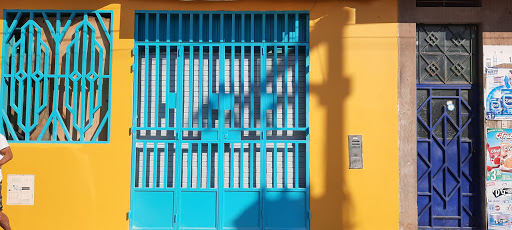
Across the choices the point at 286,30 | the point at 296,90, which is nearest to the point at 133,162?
the point at 296,90

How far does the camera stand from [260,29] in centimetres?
727

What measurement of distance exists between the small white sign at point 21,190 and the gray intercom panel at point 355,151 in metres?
4.54

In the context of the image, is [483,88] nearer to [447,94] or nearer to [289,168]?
[447,94]

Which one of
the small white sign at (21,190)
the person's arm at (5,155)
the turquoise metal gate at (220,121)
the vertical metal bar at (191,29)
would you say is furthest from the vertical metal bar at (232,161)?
the person's arm at (5,155)

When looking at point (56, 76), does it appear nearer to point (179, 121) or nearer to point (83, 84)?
point (83, 84)

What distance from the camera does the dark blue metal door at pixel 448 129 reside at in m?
7.13

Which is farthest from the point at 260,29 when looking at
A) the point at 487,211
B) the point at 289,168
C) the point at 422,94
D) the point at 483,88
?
the point at 487,211

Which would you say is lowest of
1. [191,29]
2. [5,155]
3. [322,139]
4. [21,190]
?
[21,190]

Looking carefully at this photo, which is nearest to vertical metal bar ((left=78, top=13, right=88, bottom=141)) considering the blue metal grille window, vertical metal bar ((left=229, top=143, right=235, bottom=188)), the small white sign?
the blue metal grille window

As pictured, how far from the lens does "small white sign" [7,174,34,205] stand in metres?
A: 6.95

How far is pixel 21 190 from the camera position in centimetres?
696

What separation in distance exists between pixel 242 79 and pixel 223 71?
0.99ft

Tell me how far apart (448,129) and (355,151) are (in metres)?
1.44

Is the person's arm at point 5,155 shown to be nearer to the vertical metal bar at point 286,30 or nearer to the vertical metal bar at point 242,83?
the vertical metal bar at point 242,83
